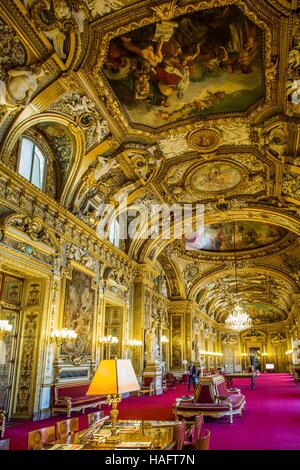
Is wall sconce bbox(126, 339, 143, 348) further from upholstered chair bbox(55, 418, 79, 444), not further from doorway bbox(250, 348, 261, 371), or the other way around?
doorway bbox(250, 348, 261, 371)

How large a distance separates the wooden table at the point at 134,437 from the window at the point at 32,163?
704 centimetres

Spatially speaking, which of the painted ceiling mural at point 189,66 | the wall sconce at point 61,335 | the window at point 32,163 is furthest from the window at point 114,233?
the painted ceiling mural at point 189,66

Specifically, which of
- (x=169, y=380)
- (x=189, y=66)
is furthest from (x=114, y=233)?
(x=169, y=380)

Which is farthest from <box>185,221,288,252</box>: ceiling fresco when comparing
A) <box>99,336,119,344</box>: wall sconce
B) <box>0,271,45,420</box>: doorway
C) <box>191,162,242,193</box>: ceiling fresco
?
<box>0,271,45,420</box>: doorway

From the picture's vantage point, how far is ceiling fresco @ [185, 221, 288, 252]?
20.3 m

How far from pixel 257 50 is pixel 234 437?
8004 millimetres

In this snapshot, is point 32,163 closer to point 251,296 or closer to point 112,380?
point 112,380

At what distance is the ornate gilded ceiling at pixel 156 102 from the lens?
7.32 meters

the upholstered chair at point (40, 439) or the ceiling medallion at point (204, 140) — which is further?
the ceiling medallion at point (204, 140)

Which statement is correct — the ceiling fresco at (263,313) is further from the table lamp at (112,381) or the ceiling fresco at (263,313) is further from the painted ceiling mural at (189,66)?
the table lamp at (112,381)

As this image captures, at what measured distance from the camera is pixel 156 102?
9789mm

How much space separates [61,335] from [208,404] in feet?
13.7

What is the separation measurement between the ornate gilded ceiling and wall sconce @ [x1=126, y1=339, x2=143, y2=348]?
3.78 meters

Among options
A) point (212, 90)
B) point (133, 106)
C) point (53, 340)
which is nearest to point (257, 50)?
point (212, 90)
